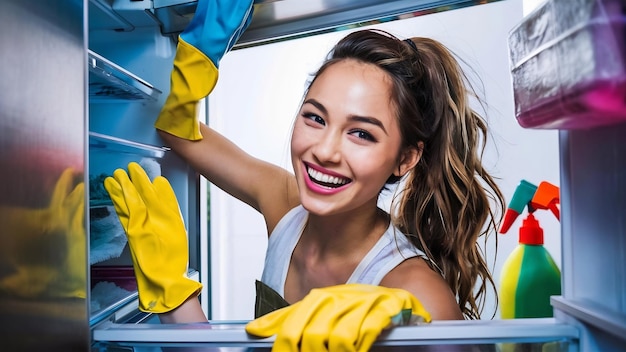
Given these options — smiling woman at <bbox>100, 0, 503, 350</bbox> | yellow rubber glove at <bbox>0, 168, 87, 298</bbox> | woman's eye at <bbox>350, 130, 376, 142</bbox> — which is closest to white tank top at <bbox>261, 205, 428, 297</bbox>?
smiling woman at <bbox>100, 0, 503, 350</bbox>

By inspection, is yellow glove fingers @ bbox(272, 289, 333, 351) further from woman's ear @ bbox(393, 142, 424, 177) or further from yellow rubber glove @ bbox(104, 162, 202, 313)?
woman's ear @ bbox(393, 142, 424, 177)

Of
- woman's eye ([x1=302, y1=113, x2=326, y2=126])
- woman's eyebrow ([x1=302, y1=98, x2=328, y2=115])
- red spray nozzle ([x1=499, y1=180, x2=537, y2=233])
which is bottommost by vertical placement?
red spray nozzle ([x1=499, y1=180, x2=537, y2=233])

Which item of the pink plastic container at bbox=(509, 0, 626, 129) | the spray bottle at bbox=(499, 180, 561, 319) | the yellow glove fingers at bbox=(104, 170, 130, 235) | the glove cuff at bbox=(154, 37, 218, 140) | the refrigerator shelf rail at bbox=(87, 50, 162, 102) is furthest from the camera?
the spray bottle at bbox=(499, 180, 561, 319)

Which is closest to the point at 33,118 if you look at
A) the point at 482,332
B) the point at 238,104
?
the point at 482,332

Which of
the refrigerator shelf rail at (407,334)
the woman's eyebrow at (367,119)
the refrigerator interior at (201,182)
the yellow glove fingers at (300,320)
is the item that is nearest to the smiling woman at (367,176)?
the woman's eyebrow at (367,119)

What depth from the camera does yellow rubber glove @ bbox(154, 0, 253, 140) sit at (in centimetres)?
138

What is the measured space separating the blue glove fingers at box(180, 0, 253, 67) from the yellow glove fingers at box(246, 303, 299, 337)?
0.73 m

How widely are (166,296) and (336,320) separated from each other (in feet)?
1.39

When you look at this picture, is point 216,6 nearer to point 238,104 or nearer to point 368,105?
point 368,105

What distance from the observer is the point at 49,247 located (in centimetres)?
83

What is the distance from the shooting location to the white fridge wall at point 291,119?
5.83ft

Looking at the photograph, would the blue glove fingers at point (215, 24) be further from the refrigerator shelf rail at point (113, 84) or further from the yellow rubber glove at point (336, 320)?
the yellow rubber glove at point (336, 320)

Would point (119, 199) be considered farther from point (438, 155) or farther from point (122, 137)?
point (438, 155)

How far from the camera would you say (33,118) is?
2.63 feet
